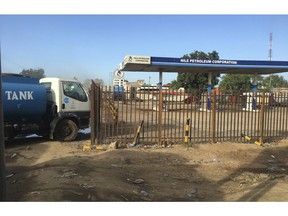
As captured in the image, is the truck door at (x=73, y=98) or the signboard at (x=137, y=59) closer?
the truck door at (x=73, y=98)

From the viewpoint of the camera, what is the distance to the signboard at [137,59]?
69.2 feet

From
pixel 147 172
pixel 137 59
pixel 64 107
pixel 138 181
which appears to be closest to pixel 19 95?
pixel 64 107

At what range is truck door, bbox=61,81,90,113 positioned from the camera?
38.0ft

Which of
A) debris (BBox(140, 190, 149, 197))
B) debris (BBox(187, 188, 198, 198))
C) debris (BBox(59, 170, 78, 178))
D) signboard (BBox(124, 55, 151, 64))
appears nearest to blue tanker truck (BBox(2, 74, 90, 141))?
debris (BBox(59, 170, 78, 178))

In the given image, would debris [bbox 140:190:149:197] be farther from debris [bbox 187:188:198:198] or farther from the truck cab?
the truck cab

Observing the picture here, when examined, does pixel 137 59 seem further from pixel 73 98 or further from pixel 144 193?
pixel 144 193

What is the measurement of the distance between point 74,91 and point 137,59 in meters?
10.2

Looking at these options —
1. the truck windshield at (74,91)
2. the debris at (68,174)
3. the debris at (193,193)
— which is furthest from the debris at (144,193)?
the truck windshield at (74,91)

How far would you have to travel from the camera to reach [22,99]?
34.1 feet

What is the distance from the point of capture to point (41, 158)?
902cm

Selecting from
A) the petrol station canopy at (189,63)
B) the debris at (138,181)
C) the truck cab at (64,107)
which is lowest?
the debris at (138,181)

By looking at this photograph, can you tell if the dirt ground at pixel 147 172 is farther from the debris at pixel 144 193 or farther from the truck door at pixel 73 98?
the truck door at pixel 73 98

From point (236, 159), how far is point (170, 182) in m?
3.33

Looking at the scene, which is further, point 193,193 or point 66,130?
point 66,130
